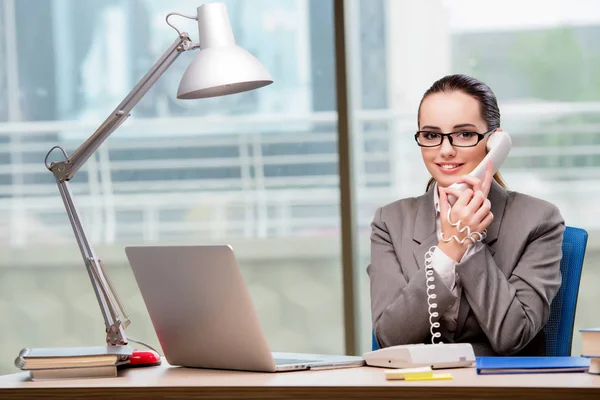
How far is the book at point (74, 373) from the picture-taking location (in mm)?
1899

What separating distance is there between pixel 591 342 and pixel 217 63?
968 mm

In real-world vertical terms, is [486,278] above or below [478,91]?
below

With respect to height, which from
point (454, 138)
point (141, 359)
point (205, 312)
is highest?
point (454, 138)

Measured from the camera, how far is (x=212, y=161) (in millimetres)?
4039

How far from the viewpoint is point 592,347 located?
1665mm

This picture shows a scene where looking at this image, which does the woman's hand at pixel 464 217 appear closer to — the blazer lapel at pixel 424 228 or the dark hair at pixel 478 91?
the blazer lapel at pixel 424 228

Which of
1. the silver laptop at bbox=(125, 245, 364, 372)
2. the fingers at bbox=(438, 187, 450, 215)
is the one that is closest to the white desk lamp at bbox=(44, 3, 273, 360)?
the silver laptop at bbox=(125, 245, 364, 372)

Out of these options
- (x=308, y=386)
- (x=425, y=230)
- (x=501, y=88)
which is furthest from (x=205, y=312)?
(x=501, y=88)

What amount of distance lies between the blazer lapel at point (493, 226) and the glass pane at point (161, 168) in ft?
5.44

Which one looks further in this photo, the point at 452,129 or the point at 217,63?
the point at 452,129

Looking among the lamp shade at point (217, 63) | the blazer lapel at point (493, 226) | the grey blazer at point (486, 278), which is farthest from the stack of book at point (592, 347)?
the lamp shade at point (217, 63)

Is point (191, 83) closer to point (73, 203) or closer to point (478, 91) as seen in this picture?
point (73, 203)

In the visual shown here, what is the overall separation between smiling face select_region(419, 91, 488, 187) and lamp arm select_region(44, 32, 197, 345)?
0.60 metres

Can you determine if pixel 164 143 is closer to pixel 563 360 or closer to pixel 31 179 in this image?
pixel 31 179
